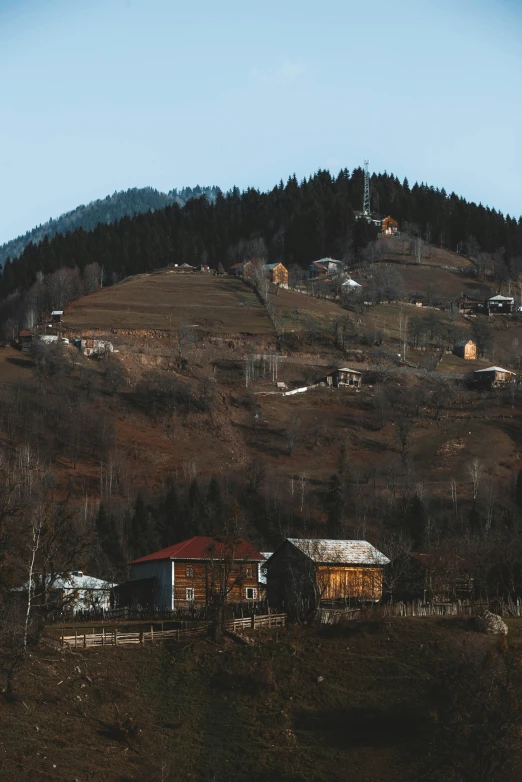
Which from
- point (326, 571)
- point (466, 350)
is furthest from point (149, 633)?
point (466, 350)

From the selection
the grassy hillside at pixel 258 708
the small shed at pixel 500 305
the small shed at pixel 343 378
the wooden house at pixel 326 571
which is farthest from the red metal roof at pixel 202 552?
the small shed at pixel 500 305

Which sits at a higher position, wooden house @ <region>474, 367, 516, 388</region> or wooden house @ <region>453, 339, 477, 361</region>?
wooden house @ <region>453, 339, 477, 361</region>

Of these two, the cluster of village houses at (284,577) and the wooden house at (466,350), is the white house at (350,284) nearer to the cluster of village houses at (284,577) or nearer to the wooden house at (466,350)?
the wooden house at (466,350)

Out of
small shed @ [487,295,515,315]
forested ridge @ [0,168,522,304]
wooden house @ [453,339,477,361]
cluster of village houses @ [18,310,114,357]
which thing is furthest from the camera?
forested ridge @ [0,168,522,304]

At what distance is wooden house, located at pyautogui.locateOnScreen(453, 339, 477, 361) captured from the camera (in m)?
146

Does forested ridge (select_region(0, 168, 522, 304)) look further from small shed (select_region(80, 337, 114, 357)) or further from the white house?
small shed (select_region(80, 337, 114, 357))

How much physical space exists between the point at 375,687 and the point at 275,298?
380ft

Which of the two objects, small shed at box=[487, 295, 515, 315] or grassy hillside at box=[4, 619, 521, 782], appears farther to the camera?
small shed at box=[487, 295, 515, 315]

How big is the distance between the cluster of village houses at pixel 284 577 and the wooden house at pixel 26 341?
6447 centimetres

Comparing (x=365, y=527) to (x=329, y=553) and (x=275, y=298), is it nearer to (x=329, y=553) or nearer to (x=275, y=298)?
(x=329, y=553)

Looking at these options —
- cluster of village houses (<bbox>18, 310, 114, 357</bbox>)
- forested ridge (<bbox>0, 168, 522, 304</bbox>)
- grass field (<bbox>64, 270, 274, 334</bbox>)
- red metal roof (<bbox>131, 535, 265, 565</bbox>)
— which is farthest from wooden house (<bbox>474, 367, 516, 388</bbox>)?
red metal roof (<bbox>131, 535, 265, 565</bbox>)

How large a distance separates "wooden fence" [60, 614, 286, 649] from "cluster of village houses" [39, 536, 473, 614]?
15.7 feet

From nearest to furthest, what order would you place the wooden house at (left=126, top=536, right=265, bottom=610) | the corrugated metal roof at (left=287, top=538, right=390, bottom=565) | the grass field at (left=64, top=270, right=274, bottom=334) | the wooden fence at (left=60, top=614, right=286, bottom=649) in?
the wooden fence at (left=60, top=614, right=286, bottom=649)
the corrugated metal roof at (left=287, top=538, right=390, bottom=565)
the wooden house at (left=126, top=536, right=265, bottom=610)
the grass field at (left=64, top=270, right=274, bottom=334)

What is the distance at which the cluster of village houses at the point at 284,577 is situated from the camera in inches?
2156
